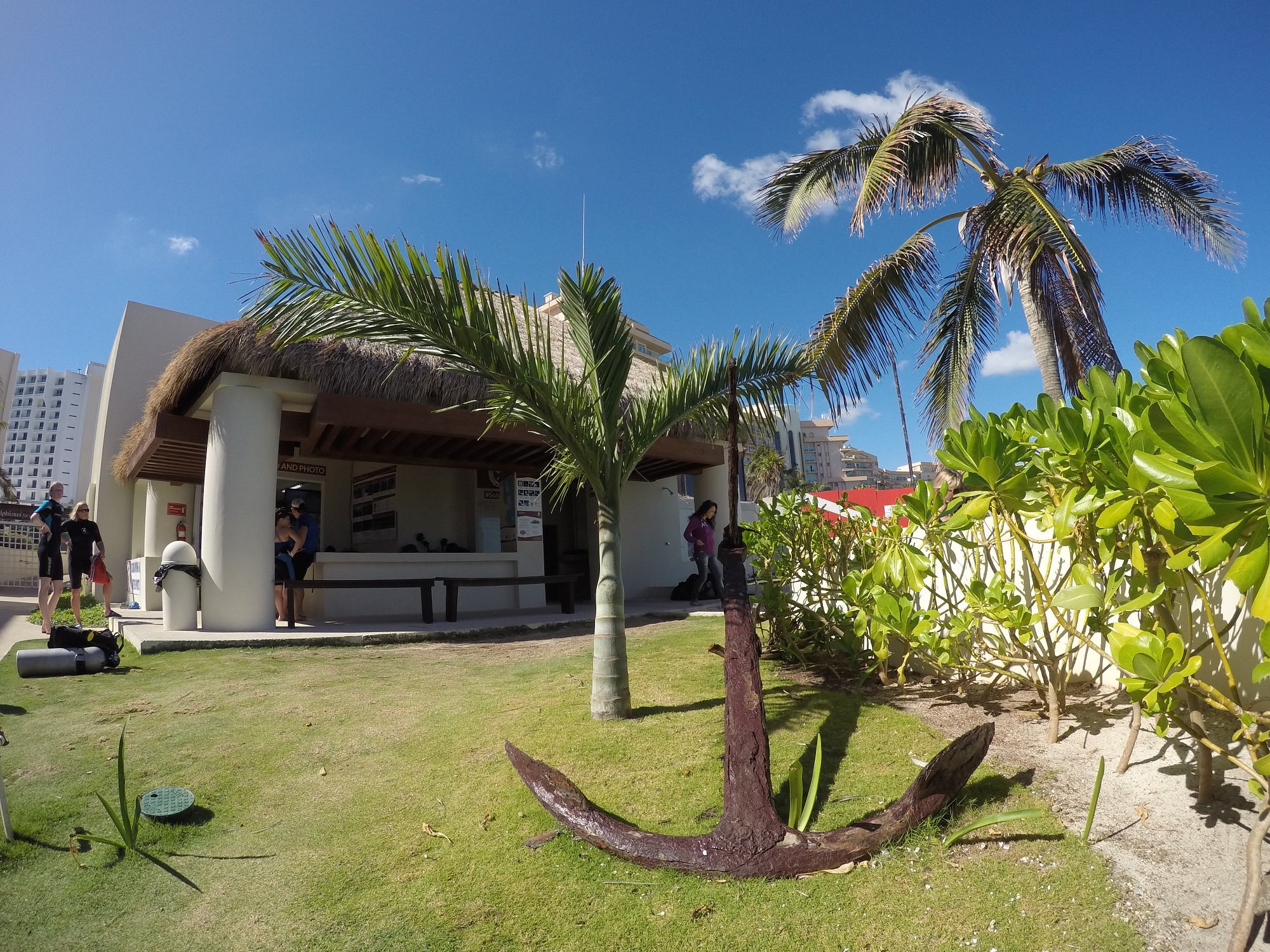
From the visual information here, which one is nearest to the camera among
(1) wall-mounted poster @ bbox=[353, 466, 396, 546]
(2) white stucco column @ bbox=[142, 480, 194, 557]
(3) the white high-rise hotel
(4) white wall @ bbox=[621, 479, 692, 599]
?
(1) wall-mounted poster @ bbox=[353, 466, 396, 546]

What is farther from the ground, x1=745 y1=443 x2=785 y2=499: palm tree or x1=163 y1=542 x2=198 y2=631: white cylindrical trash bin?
x1=745 y1=443 x2=785 y2=499: palm tree

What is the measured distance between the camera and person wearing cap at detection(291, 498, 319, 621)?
27.4ft

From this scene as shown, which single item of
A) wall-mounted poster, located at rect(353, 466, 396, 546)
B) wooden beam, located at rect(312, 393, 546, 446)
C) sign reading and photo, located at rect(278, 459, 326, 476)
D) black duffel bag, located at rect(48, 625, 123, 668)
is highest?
wooden beam, located at rect(312, 393, 546, 446)

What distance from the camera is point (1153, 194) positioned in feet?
24.7

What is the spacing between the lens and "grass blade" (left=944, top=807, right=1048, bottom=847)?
2059mm

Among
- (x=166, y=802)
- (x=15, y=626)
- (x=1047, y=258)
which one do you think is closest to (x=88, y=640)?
(x=166, y=802)

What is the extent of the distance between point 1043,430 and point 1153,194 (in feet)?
24.2

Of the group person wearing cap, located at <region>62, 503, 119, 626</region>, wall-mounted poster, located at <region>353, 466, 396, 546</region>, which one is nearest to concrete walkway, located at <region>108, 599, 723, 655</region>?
person wearing cap, located at <region>62, 503, 119, 626</region>

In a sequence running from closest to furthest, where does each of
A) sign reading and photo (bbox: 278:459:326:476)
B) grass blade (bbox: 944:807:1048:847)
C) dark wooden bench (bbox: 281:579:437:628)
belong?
grass blade (bbox: 944:807:1048:847) → dark wooden bench (bbox: 281:579:437:628) → sign reading and photo (bbox: 278:459:326:476)

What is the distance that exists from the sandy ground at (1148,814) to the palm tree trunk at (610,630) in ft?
5.48

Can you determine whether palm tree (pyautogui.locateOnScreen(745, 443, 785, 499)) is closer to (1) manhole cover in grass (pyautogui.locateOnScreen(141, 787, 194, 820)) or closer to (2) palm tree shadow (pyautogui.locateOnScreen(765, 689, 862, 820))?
(2) palm tree shadow (pyautogui.locateOnScreen(765, 689, 862, 820))

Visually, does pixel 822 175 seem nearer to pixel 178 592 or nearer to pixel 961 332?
→ pixel 961 332

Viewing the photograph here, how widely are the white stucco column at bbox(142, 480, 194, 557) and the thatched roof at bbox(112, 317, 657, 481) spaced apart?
379cm

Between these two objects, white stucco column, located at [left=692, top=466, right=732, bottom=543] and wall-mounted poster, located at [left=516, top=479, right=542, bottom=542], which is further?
white stucco column, located at [left=692, top=466, right=732, bottom=543]
